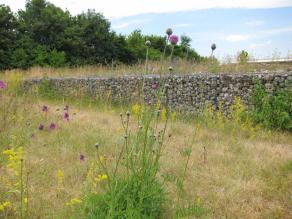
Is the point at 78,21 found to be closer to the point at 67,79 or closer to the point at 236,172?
the point at 67,79

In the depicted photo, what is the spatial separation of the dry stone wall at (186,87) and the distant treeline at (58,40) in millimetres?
9777

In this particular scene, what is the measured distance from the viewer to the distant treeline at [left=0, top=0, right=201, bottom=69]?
21219mm

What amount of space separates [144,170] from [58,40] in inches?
849

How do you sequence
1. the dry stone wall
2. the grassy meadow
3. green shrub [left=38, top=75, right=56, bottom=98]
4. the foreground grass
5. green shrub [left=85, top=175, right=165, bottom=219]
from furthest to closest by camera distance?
green shrub [left=38, top=75, right=56, bottom=98], the dry stone wall, the foreground grass, the grassy meadow, green shrub [left=85, top=175, right=165, bottom=219]

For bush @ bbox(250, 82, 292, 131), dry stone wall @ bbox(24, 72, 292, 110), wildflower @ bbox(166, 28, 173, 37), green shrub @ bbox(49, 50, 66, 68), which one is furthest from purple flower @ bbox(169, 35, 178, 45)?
green shrub @ bbox(49, 50, 66, 68)

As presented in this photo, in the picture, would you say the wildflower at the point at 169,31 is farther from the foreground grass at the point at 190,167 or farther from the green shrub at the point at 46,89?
the green shrub at the point at 46,89

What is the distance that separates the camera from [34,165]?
4.21 m

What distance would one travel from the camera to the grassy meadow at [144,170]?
9.59 ft

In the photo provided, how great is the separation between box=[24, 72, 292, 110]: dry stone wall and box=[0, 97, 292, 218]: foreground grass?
1.01m

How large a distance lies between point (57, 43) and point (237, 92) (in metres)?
17.4

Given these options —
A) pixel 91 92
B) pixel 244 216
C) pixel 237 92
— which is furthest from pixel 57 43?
pixel 244 216

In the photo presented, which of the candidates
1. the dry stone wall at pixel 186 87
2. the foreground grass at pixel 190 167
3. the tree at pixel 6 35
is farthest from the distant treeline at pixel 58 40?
the foreground grass at pixel 190 167

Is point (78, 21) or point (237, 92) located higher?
point (78, 21)

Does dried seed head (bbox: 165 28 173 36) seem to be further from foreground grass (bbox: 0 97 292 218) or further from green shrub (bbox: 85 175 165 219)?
green shrub (bbox: 85 175 165 219)
